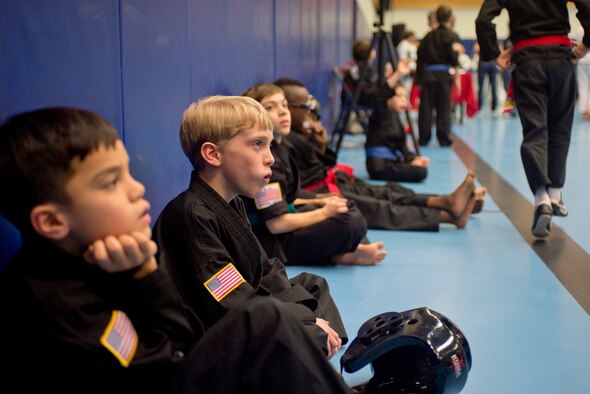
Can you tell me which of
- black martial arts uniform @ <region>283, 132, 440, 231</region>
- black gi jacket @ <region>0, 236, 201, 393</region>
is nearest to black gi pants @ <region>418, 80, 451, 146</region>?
black martial arts uniform @ <region>283, 132, 440, 231</region>

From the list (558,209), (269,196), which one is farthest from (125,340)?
(558,209)

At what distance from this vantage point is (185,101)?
2973 millimetres

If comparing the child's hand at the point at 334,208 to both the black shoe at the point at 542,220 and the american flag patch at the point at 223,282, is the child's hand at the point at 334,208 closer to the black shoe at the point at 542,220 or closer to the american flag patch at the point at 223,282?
the black shoe at the point at 542,220

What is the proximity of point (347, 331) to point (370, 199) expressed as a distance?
194cm

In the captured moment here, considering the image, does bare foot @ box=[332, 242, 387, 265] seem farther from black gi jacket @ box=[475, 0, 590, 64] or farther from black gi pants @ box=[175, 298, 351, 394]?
black gi pants @ box=[175, 298, 351, 394]

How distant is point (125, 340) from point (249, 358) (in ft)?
0.86

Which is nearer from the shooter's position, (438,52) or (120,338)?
(120,338)

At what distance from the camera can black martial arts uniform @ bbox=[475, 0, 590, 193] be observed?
13.1 ft

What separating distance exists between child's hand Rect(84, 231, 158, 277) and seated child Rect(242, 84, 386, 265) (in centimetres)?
193

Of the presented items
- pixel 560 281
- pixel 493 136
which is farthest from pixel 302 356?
pixel 493 136

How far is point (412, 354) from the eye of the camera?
2033 mm

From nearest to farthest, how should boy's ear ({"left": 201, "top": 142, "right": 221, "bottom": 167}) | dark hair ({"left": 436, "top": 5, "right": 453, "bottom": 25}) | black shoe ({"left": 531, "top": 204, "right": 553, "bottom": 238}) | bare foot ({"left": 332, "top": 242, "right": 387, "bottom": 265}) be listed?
boy's ear ({"left": 201, "top": 142, "right": 221, "bottom": 167}) → bare foot ({"left": 332, "top": 242, "right": 387, "bottom": 265}) → black shoe ({"left": 531, "top": 204, "right": 553, "bottom": 238}) → dark hair ({"left": 436, "top": 5, "right": 453, "bottom": 25})

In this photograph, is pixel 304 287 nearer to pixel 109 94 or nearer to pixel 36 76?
pixel 109 94

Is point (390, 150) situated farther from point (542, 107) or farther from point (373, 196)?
point (542, 107)
